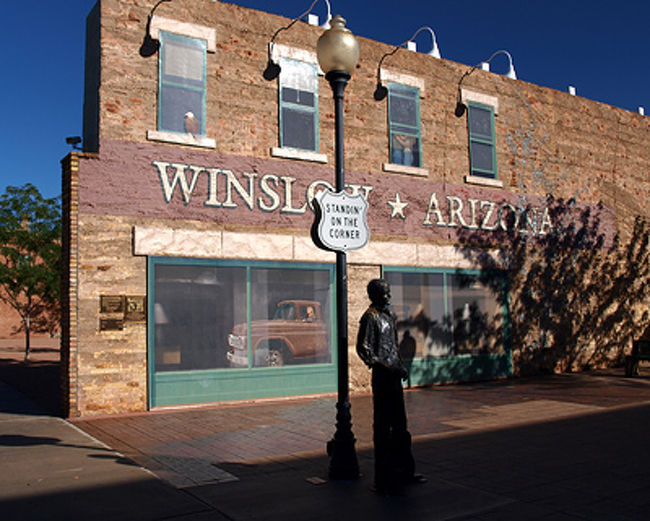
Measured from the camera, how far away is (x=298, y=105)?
12.4 metres

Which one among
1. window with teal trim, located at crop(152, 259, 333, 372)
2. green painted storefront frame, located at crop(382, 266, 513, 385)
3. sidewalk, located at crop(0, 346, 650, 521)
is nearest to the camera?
sidewalk, located at crop(0, 346, 650, 521)

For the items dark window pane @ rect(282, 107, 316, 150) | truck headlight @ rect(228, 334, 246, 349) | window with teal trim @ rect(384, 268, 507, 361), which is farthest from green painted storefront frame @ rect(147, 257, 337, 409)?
dark window pane @ rect(282, 107, 316, 150)

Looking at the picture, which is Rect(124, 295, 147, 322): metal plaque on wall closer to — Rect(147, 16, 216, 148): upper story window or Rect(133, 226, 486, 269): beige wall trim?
Rect(133, 226, 486, 269): beige wall trim

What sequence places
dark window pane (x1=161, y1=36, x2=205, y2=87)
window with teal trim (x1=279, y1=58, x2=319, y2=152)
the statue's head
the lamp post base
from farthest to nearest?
window with teal trim (x1=279, y1=58, x2=319, y2=152) < dark window pane (x1=161, y1=36, x2=205, y2=87) < the statue's head < the lamp post base

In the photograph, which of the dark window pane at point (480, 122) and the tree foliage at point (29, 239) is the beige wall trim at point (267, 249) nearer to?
the dark window pane at point (480, 122)

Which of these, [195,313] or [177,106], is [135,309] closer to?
[195,313]

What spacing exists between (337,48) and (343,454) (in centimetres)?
414

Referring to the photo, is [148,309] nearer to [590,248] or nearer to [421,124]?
[421,124]

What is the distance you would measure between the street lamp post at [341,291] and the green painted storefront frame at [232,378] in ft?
16.7

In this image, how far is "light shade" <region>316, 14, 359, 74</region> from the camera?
6430 millimetres

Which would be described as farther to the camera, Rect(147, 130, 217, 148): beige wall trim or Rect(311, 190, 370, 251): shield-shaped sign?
Rect(147, 130, 217, 148): beige wall trim

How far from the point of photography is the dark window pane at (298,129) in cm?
1225

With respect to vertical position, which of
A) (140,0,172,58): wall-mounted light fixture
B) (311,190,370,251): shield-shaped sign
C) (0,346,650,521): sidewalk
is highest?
(140,0,172,58): wall-mounted light fixture

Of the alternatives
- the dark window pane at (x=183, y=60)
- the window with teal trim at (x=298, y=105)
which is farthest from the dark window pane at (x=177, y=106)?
the window with teal trim at (x=298, y=105)
